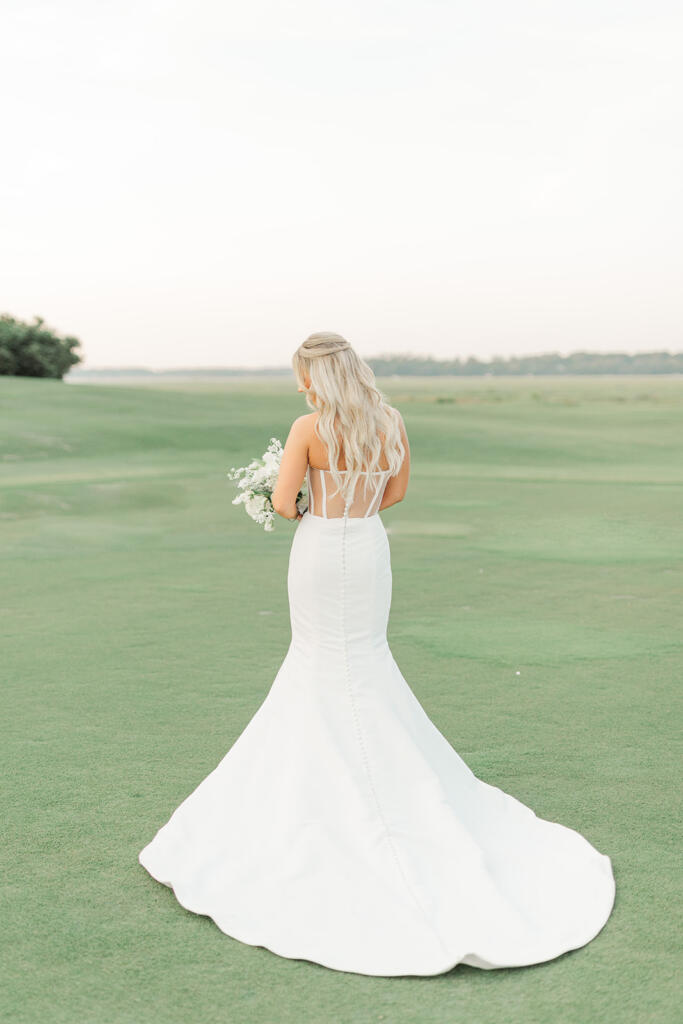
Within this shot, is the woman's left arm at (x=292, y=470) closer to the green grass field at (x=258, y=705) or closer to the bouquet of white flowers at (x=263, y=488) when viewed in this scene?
the bouquet of white flowers at (x=263, y=488)

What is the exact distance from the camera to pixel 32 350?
235 ft

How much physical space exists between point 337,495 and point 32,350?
70481 mm

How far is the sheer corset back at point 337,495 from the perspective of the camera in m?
5.06

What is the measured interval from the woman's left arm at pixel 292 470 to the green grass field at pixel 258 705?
197 centimetres

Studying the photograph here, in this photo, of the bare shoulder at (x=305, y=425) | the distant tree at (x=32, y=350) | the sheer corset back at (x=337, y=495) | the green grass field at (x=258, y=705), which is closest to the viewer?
the green grass field at (x=258, y=705)

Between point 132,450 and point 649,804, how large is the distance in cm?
3057

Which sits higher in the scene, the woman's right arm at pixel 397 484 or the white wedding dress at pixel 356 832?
the woman's right arm at pixel 397 484

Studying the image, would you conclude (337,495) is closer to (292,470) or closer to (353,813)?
(292,470)

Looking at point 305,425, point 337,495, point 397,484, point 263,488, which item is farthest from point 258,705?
point 305,425

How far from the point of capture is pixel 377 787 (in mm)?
4980

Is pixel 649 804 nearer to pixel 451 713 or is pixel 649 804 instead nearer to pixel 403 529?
pixel 451 713

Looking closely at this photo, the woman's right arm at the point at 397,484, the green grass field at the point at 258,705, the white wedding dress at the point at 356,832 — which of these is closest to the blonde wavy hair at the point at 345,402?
the white wedding dress at the point at 356,832

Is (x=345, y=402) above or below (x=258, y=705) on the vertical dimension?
above

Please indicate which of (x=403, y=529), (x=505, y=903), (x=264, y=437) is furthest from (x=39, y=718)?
(x=264, y=437)
